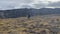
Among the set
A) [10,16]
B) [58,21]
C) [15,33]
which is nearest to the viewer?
[15,33]

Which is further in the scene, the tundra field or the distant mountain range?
the distant mountain range

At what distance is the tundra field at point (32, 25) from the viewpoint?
7.72 feet

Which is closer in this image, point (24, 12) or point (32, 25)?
point (32, 25)

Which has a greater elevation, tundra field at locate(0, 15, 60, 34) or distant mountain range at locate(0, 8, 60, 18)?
distant mountain range at locate(0, 8, 60, 18)

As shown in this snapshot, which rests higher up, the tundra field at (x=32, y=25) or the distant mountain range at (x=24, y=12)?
the distant mountain range at (x=24, y=12)

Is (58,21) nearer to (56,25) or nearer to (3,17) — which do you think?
(56,25)

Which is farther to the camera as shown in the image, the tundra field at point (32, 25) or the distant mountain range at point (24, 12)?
the distant mountain range at point (24, 12)

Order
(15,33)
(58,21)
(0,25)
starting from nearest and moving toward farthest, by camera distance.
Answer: (15,33) < (0,25) < (58,21)

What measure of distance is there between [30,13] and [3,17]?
54 cm

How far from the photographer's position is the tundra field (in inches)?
92.7

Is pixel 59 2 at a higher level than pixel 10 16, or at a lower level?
higher

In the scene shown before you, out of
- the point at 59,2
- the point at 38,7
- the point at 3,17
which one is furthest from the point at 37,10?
the point at 3,17

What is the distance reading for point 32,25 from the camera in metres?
2.55

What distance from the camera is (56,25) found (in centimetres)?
257
